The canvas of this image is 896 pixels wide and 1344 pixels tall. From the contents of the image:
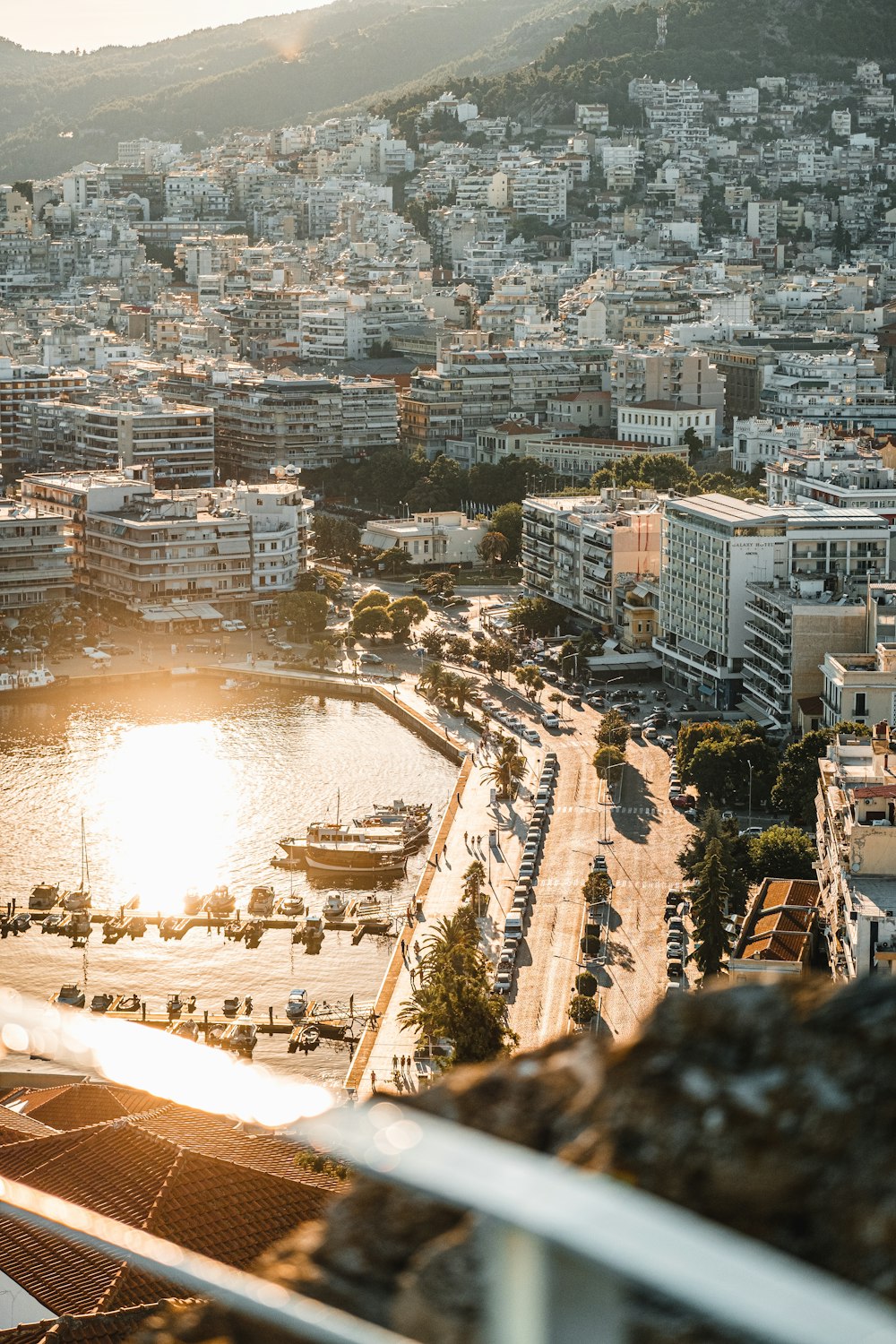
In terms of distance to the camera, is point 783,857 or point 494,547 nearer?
point 783,857

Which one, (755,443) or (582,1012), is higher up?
(755,443)

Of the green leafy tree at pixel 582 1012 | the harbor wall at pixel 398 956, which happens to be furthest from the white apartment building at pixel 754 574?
the green leafy tree at pixel 582 1012

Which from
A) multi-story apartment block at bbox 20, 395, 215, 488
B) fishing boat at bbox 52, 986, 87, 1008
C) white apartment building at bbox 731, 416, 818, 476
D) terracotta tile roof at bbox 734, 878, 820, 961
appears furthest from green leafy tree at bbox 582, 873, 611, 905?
multi-story apartment block at bbox 20, 395, 215, 488

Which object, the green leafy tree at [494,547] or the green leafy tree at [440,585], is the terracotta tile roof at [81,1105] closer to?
the green leafy tree at [440,585]

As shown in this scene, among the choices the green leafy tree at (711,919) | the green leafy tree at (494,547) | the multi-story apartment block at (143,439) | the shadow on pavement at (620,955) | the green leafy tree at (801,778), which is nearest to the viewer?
the green leafy tree at (711,919)

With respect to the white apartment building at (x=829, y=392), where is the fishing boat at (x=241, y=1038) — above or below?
below

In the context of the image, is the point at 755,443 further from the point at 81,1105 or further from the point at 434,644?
the point at 81,1105

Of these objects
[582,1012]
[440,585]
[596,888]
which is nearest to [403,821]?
[596,888]

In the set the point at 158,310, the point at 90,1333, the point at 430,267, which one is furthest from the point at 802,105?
the point at 90,1333
